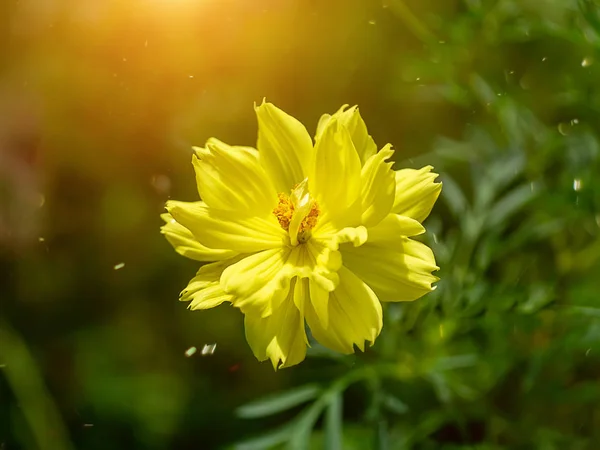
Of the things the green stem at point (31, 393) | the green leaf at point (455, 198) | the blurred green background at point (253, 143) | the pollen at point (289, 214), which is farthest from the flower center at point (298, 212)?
the green stem at point (31, 393)

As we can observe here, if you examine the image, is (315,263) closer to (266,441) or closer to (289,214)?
(289,214)

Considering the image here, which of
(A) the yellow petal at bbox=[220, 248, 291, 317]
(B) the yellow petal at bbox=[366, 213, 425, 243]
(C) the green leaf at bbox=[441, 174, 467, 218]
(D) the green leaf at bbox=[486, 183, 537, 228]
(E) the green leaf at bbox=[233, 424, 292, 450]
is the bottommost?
(E) the green leaf at bbox=[233, 424, 292, 450]

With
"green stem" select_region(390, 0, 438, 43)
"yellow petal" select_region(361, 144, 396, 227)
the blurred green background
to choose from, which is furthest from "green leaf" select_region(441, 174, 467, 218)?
"yellow petal" select_region(361, 144, 396, 227)

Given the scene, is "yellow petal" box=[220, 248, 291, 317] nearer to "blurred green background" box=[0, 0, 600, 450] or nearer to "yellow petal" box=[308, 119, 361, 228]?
"yellow petal" box=[308, 119, 361, 228]

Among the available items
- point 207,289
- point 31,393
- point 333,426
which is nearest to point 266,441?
point 333,426

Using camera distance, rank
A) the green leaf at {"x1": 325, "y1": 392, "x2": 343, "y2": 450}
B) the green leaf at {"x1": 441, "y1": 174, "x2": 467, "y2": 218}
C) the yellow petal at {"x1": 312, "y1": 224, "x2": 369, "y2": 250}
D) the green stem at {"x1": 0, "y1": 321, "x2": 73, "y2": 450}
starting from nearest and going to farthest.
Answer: the yellow petal at {"x1": 312, "y1": 224, "x2": 369, "y2": 250}, the green leaf at {"x1": 325, "y1": 392, "x2": 343, "y2": 450}, the green leaf at {"x1": 441, "y1": 174, "x2": 467, "y2": 218}, the green stem at {"x1": 0, "y1": 321, "x2": 73, "y2": 450}

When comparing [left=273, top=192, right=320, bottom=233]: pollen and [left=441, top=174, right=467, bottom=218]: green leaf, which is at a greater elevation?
[left=273, top=192, right=320, bottom=233]: pollen
